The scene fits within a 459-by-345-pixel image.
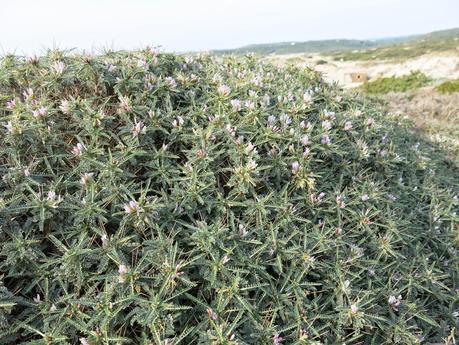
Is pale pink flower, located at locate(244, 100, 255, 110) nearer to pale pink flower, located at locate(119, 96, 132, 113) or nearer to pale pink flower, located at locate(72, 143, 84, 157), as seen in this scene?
pale pink flower, located at locate(119, 96, 132, 113)

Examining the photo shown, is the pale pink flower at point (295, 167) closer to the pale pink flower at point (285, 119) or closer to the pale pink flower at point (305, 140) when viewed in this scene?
the pale pink flower at point (305, 140)

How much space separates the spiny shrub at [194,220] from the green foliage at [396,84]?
16.1m

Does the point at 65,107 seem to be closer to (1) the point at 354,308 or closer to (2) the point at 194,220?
(2) the point at 194,220

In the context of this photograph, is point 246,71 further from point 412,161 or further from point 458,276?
point 458,276

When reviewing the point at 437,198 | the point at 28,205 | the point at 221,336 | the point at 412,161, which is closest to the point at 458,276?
the point at 437,198

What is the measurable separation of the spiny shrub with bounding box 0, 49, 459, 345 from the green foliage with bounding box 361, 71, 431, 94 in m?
16.1

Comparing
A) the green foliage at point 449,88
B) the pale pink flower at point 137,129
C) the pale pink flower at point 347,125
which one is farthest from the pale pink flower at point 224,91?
the green foliage at point 449,88

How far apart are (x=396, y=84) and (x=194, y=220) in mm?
19555


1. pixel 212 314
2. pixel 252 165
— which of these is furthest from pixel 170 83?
pixel 212 314

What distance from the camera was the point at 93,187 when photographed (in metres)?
2.50

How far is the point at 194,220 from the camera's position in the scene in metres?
2.57

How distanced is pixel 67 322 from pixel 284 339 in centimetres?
112

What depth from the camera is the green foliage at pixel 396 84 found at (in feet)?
62.4

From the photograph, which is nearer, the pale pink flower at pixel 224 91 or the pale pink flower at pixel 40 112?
the pale pink flower at pixel 40 112
